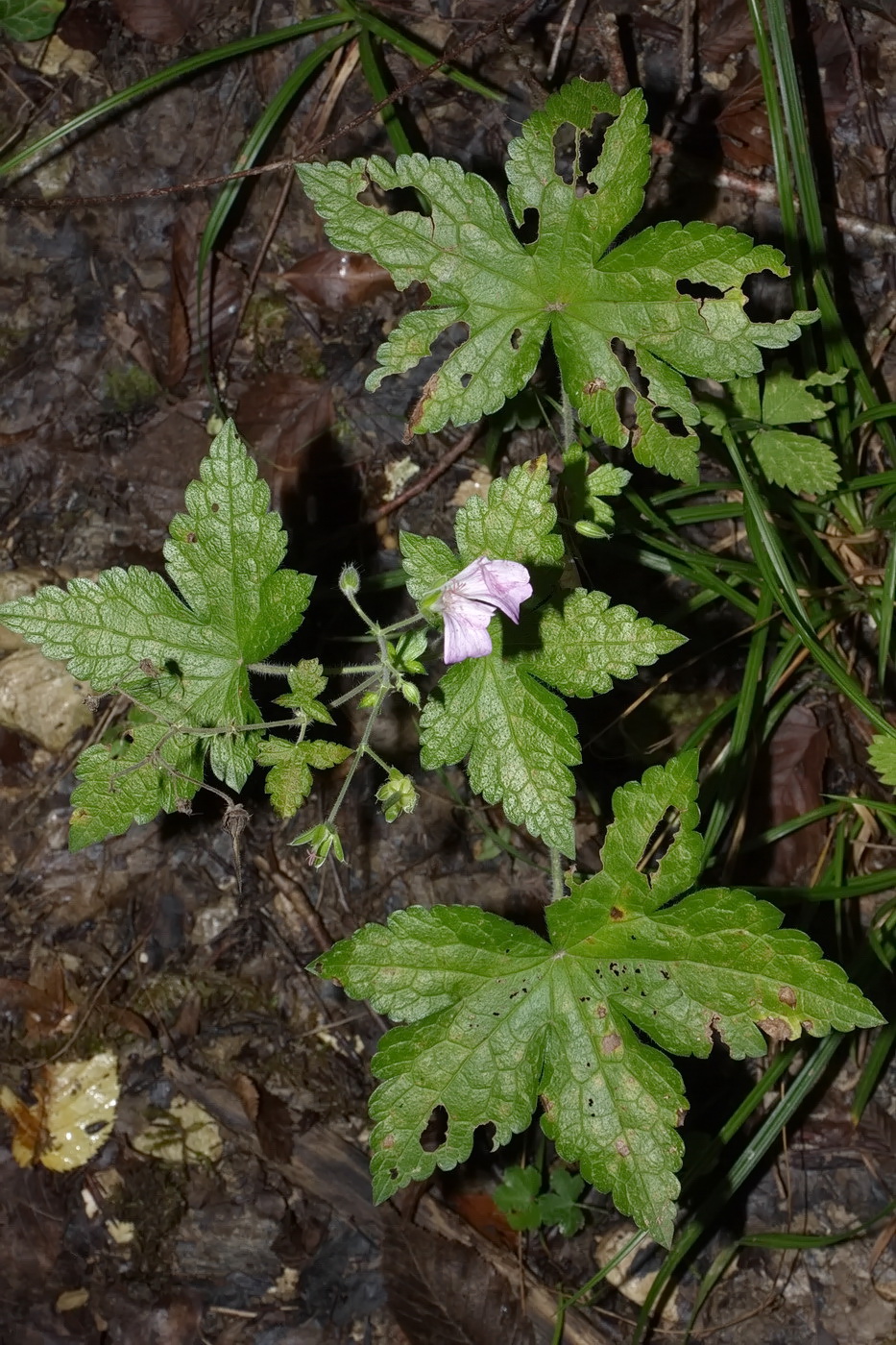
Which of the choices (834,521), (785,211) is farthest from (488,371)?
(834,521)

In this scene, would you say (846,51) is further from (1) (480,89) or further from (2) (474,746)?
(2) (474,746)

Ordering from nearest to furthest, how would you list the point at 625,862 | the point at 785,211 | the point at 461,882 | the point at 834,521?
1. the point at 625,862
2. the point at 785,211
3. the point at 834,521
4. the point at 461,882

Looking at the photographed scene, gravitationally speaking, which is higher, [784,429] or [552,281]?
[552,281]

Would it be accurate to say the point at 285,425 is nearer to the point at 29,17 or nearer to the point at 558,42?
the point at 558,42

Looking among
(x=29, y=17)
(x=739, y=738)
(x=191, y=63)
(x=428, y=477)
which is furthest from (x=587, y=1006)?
(x=29, y=17)

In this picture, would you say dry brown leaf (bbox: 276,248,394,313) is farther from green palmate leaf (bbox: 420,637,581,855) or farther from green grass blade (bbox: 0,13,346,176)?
green palmate leaf (bbox: 420,637,581,855)

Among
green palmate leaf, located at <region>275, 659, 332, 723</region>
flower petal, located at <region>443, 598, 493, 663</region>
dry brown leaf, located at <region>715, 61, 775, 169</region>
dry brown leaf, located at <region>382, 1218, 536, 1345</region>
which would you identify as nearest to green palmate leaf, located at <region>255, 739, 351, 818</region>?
green palmate leaf, located at <region>275, 659, 332, 723</region>
